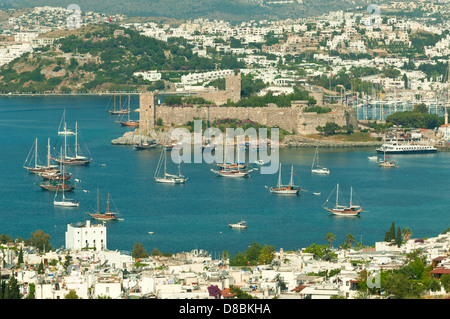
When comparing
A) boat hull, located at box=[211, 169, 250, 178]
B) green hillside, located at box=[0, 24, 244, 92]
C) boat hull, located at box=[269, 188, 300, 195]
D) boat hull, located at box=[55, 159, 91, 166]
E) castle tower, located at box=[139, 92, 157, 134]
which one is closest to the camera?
boat hull, located at box=[269, 188, 300, 195]

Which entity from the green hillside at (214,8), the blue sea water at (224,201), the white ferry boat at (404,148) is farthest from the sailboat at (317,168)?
the green hillside at (214,8)

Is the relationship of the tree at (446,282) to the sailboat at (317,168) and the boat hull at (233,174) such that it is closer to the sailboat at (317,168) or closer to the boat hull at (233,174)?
the boat hull at (233,174)

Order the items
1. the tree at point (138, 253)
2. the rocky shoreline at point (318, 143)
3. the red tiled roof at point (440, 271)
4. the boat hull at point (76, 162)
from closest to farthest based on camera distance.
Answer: the red tiled roof at point (440, 271)
the tree at point (138, 253)
the boat hull at point (76, 162)
the rocky shoreline at point (318, 143)

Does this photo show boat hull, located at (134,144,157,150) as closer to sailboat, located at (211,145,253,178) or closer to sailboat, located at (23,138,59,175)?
sailboat, located at (23,138,59,175)

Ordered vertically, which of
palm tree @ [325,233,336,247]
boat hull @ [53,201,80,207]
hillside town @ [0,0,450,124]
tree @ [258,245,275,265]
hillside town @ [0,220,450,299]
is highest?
hillside town @ [0,220,450,299]

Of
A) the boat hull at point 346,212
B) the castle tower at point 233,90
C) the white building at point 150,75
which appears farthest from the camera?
the white building at point 150,75

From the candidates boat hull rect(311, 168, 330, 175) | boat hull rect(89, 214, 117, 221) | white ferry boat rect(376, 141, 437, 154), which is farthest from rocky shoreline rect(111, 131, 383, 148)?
boat hull rect(89, 214, 117, 221)

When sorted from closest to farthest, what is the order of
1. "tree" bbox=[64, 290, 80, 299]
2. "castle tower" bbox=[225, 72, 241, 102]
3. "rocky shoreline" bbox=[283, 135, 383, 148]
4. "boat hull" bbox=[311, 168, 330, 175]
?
"tree" bbox=[64, 290, 80, 299] → "boat hull" bbox=[311, 168, 330, 175] → "rocky shoreline" bbox=[283, 135, 383, 148] → "castle tower" bbox=[225, 72, 241, 102]

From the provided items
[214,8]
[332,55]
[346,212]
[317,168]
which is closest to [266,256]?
[346,212]
